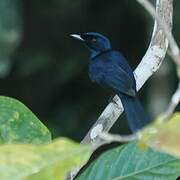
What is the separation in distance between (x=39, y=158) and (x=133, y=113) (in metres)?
1.80

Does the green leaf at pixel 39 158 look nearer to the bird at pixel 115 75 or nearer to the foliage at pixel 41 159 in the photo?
the foliage at pixel 41 159

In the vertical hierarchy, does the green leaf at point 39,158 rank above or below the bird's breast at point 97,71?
above

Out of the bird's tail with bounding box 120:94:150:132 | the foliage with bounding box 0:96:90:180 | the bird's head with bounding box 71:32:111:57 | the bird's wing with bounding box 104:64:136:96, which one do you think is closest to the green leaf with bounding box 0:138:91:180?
the foliage with bounding box 0:96:90:180

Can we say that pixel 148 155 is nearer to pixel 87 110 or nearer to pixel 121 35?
pixel 87 110

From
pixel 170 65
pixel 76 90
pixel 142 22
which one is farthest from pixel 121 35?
pixel 170 65

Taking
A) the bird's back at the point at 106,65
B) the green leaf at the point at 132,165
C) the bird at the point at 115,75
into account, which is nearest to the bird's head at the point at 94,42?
the bird at the point at 115,75

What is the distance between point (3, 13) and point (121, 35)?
6.26 ft

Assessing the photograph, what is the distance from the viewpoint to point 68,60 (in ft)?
16.9

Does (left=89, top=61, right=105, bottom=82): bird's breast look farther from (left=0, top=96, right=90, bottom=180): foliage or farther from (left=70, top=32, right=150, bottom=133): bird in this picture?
(left=0, top=96, right=90, bottom=180): foliage

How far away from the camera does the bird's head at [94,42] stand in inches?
162

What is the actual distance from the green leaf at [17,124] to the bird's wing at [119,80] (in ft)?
4.63

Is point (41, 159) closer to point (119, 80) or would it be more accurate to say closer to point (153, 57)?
point (153, 57)

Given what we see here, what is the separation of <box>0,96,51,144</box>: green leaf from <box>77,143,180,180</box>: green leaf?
211 mm

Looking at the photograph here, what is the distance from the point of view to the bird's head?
162 inches
